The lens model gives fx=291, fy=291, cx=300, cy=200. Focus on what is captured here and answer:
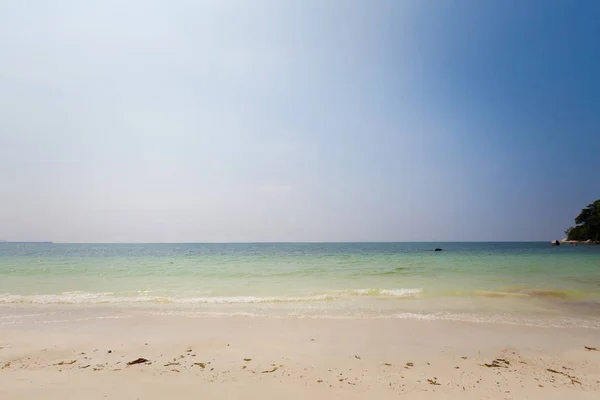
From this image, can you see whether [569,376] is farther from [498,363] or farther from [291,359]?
[291,359]

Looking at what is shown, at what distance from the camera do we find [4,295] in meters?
13.7

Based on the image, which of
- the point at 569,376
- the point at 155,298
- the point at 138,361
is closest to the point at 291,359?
the point at 138,361

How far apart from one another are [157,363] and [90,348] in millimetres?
2258

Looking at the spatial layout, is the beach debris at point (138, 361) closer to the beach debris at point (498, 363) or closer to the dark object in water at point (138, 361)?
the dark object in water at point (138, 361)

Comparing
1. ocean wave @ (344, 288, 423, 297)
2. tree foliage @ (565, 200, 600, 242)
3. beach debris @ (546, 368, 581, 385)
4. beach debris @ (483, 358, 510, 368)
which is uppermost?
tree foliage @ (565, 200, 600, 242)

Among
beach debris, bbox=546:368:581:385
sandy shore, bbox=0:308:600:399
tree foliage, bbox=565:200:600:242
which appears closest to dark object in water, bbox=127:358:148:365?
sandy shore, bbox=0:308:600:399

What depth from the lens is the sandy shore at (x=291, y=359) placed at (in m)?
4.79

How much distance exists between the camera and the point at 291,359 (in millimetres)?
6211

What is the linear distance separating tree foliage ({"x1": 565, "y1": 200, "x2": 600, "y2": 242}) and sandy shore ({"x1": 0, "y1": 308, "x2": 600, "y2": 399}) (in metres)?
125

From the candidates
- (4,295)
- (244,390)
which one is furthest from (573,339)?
(4,295)

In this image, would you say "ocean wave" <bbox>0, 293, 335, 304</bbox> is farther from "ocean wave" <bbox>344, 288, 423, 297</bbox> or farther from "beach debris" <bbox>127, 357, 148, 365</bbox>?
"beach debris" <bbox>127, 357, 148, 365</bbox>

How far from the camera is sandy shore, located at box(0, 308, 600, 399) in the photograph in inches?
189

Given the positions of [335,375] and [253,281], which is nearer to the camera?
[335,375]

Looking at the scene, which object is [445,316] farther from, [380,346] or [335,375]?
[335,375]
